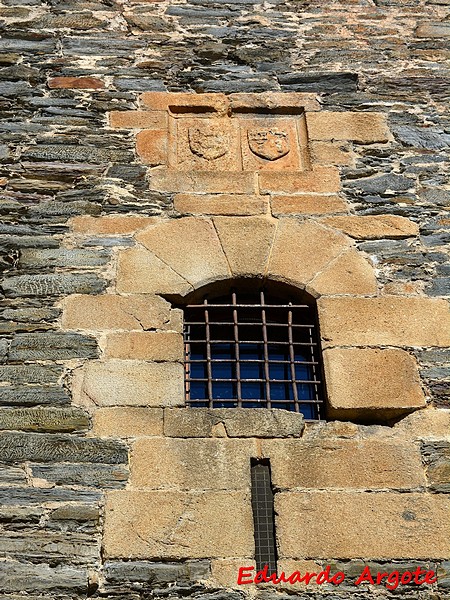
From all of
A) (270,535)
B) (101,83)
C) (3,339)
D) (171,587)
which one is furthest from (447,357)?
(101,83)

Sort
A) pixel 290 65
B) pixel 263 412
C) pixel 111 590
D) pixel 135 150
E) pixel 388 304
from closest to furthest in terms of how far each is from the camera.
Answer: pixel 111 590 → pixel 263 412 → pixel 388 304 → pixel 135 150 → pixel 290 65

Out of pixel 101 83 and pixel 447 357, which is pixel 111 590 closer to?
pixel 447 357

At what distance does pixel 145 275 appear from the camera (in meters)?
4.45

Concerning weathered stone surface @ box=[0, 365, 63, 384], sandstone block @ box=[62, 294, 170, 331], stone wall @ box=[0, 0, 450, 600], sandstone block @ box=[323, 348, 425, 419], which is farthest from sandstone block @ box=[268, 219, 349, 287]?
weathered stone surface @ box=[0, 365, 63, 384]

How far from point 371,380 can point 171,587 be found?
1.26 m

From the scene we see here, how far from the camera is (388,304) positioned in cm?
443

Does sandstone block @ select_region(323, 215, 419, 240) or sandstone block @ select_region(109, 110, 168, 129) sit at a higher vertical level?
sandstone block @ select_region(109, 110, 168, 129)

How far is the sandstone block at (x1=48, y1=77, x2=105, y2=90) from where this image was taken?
5.22 m

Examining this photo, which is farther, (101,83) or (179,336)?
(101,83)

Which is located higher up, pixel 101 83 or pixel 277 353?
pixel 101 83

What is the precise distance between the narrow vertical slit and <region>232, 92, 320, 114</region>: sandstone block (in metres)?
2.15

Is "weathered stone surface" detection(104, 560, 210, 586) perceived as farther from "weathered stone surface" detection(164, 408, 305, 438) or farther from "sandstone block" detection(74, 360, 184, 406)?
"sandstone block" detection(74, 360, 184, 406)

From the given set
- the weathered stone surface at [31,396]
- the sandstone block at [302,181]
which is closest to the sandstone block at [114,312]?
the weathered stone surface at [31,396]

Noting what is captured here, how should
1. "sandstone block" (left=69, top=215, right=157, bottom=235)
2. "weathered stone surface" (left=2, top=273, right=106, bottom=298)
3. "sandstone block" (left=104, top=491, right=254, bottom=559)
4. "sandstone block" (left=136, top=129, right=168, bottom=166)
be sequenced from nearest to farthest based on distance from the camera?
"sandstone block" (left=104, top=491, right=254, bottom=559)
"weathered stone surface" (left=2, top=273, right=106, bottom=298)
"sandstone block" (left=69, top=215, right=157, bottom=235)
"sandstone block" (left=136, top=129, right=168, bottom=166)
